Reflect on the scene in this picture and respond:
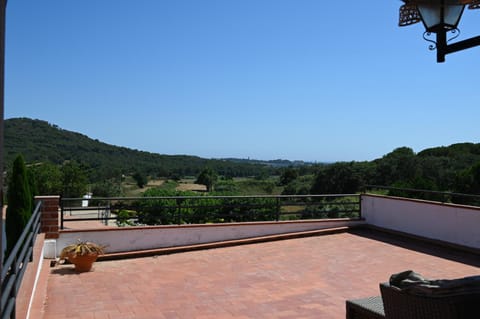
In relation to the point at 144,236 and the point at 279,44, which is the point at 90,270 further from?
the point at 279,44

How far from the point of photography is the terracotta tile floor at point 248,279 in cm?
457

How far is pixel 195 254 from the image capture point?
7457 millimetres

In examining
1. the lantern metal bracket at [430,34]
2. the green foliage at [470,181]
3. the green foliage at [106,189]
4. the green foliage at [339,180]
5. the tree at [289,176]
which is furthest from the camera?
the tree at [289,176]

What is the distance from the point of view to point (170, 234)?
771cm

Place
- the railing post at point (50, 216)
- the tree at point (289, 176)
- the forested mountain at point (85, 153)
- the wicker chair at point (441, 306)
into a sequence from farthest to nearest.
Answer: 1. the tree at point (289, 176)
2. the forested mountain at point (85, 153)
3. the railing post at point (50, 216)
4. the wicker chair at point (441, 306)

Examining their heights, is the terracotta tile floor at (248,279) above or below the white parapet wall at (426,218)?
below

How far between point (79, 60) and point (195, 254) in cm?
1117

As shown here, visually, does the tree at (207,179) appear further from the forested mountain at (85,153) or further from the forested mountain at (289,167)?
the forested mountain at (85,153)

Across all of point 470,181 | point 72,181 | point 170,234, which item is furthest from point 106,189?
point 170,234

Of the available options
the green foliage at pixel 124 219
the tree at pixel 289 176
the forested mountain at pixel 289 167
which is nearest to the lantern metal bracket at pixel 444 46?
the green foliage at pixel 124 219

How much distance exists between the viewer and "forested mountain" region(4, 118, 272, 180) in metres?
40.9

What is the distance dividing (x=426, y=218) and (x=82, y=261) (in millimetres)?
6296

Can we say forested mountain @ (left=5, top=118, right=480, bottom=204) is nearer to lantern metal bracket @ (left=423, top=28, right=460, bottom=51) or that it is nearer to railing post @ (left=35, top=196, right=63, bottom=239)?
railing post @ (left=35, top=196, right=63, bottom=239)

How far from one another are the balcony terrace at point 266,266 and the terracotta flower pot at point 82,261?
0.12 metres
